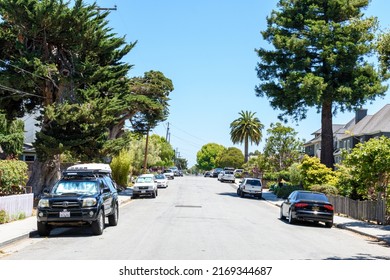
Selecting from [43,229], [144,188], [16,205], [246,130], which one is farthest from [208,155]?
[43,229]

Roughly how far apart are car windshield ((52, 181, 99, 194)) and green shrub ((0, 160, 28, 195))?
5.98 m

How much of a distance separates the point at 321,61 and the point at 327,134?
255 inches

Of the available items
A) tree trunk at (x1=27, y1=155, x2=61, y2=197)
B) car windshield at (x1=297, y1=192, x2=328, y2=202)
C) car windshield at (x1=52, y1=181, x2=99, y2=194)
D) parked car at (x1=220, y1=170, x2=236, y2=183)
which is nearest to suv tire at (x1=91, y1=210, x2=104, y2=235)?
car windshield at (x1=52, y1=181, x2=99, y2=194)

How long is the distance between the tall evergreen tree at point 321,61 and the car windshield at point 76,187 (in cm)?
2761

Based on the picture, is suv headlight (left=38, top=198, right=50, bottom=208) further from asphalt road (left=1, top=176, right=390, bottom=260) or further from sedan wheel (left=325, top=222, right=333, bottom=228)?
sedan wheel (left=325, top=222, right=333, bottom=228)

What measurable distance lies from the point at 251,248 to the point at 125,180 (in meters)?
36.3

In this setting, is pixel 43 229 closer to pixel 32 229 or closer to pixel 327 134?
pixel 32 229

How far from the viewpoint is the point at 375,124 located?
62.6 m

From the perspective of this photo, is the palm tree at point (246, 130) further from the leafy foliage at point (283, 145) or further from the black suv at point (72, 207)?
the black suv at point (72, 207)

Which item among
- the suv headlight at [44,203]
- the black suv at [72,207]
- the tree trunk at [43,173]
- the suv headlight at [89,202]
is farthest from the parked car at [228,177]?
the suv headlight at [44,203]

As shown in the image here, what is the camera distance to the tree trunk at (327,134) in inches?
1831

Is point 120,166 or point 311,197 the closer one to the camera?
point 311,197

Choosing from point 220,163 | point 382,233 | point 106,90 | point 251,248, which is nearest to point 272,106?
point 106,90

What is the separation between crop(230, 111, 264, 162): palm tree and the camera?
103688mm
